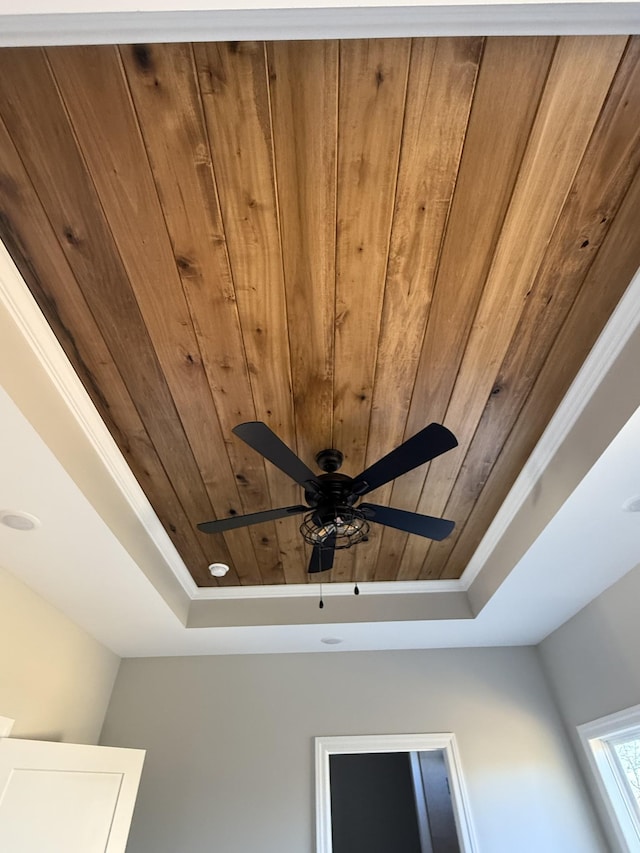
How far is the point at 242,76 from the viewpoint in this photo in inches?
37.9

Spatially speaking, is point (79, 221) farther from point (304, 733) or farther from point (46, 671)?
point (304, 733)

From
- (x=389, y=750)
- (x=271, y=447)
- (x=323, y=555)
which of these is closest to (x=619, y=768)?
(x=389, y=750)

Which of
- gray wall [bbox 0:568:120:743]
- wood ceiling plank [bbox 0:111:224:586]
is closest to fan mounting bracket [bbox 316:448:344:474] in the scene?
wood ceiling plank [bbox 0:111:224:586]

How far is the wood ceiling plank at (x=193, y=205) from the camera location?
958mm

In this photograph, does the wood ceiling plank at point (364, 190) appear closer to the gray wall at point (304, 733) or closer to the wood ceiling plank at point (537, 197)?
the wood ceiling plank at point (537, 197)

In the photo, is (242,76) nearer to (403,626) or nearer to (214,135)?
(214,135)

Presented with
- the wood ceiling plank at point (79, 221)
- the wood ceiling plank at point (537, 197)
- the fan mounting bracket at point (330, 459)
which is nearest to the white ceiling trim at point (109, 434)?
the wood ceiling plank at point (79, 221)

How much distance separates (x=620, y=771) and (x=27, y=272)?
11.9 ft

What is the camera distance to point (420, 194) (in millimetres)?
1153

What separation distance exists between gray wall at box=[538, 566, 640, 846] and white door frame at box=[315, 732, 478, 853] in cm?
73

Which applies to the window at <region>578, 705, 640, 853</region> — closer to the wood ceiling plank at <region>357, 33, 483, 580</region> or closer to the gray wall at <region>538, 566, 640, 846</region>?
the gray wall at <region>538, 566, 640, 846</region>

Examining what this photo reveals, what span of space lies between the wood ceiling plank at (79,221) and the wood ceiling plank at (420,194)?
2.34ft

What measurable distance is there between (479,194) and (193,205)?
68cm

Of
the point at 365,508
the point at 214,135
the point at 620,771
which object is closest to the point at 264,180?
the point at 214,135
